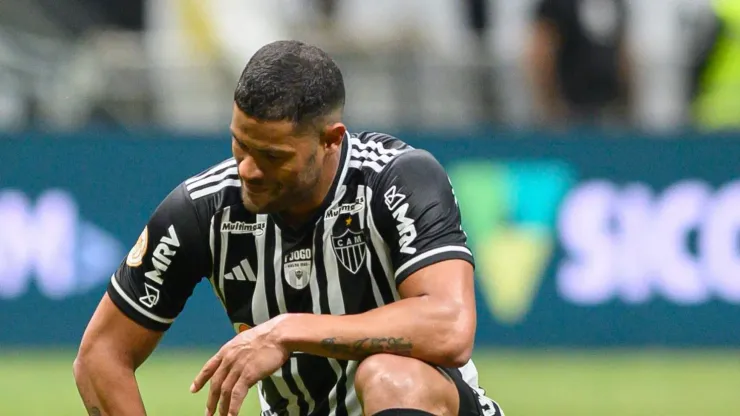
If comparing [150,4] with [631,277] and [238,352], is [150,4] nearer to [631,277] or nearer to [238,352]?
[631,277]

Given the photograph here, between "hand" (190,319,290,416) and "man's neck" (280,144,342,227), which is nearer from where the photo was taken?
"hand" (190,319,290,416)

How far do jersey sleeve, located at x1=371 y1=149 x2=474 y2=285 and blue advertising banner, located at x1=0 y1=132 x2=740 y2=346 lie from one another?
5.92m

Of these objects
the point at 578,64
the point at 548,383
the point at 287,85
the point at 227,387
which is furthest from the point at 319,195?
the point at 578,64

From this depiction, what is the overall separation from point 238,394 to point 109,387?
79 centimetres

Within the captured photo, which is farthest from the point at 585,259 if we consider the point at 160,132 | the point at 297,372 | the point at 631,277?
the point at 297,372

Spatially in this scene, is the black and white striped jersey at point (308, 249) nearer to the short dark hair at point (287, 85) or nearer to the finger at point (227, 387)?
the short dark hair at point (287, 85)

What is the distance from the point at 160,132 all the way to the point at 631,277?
12.2 feet

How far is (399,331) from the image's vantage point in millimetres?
4844

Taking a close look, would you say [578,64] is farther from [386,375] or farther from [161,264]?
[386,375]

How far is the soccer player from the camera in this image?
481 cm

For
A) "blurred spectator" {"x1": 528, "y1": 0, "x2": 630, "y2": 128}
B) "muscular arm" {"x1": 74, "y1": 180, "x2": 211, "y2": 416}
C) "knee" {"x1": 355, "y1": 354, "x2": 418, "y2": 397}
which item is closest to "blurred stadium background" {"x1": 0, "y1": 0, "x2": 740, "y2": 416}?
"blurred spectator" {"x1": 528, "y1": 0, "x2": 630, "y2": 128}

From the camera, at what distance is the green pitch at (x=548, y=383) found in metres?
8.92

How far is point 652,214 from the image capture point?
1123 centimetres

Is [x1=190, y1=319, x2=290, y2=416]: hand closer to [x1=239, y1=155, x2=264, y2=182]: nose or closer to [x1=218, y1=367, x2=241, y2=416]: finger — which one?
[x1=218, y1=367, x2=241, y2=416]: finger
